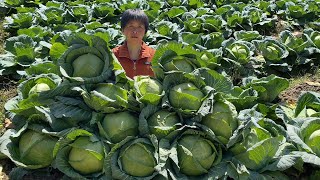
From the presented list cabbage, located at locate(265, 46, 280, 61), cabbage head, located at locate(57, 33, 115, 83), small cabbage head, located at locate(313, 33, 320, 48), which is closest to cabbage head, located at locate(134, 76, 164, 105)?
cabbage head, located at locate(57, 33, 115, 83)

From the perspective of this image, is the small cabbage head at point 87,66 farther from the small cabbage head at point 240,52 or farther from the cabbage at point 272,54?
the cabbage at point 272,54

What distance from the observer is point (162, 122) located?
3619 millimetres

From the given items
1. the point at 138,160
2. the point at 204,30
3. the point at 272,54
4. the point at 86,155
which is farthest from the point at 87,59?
the point at 204,30

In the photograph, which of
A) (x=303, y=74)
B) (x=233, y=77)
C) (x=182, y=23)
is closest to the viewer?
(x=233, y=77)

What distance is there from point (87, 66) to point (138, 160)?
1.14m

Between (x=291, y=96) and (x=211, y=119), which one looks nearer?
(x=211, y=119)

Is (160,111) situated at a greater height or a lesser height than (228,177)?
greater

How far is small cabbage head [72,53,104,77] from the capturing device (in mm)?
3900

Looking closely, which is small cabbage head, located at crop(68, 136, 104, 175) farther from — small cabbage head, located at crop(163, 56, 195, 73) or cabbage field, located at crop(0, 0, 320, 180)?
small cabbage head, located at crop(163, 56, 195, 73)

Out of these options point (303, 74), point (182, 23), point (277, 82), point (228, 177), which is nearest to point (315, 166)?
point (228, 177)

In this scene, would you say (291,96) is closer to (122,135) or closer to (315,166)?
(315,166)

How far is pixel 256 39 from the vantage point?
719 centimetres

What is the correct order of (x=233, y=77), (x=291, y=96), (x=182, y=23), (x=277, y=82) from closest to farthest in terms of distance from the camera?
(x=277, y=82) → (x=291, y=96) → (x=233, y=77) → (x=182, y=23)

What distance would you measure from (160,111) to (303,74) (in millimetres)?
3815
